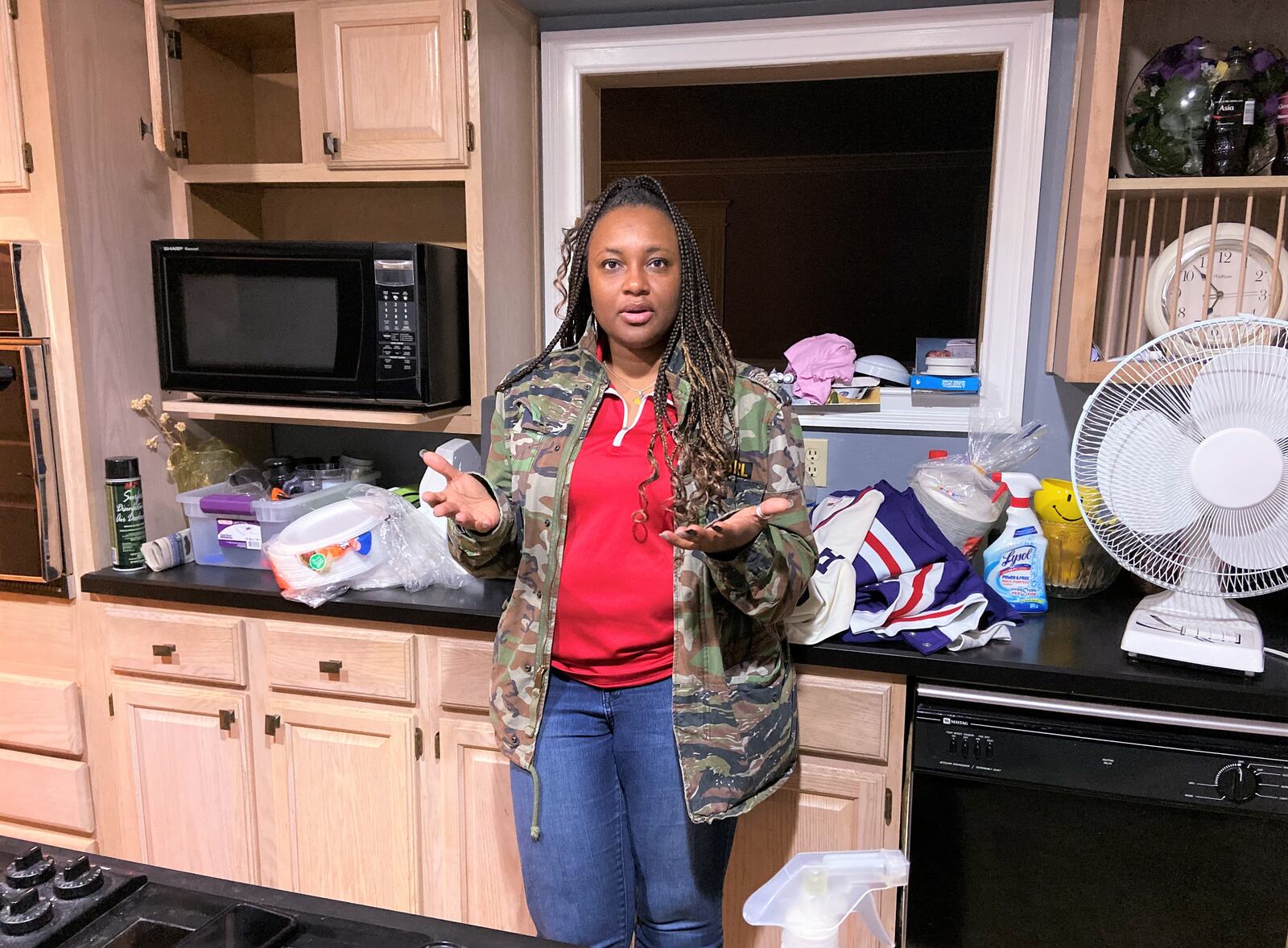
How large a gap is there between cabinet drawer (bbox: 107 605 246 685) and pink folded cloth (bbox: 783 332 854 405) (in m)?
1.31

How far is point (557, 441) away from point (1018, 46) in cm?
133

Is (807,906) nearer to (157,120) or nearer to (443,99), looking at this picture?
(443,99)

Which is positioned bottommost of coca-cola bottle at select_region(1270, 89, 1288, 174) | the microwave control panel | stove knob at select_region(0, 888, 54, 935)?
stove knob at select_region(0, 888, 54, 935)

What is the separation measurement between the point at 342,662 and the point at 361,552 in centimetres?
22

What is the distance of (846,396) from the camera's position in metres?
1.99

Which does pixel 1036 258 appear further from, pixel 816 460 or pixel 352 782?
pixel 352 782

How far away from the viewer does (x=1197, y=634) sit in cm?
141

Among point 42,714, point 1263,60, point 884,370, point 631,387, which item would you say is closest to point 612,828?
point 631,387

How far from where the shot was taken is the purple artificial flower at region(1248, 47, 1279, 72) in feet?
5.23

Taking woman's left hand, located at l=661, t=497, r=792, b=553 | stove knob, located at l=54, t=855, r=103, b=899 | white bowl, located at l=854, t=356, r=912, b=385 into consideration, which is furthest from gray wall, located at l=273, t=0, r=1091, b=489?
stove knob, located at l=54, t=855, r=103, b=899

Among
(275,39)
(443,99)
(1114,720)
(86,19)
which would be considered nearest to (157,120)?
(86,19)

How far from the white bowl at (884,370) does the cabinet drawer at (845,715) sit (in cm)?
75

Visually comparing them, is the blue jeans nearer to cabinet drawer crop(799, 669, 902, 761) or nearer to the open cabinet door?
cabinet drawer crop(799, 669, 902, 761)

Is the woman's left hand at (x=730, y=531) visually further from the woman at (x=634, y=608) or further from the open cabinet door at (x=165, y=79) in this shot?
the open cabinet door at (x=165, y=79)
